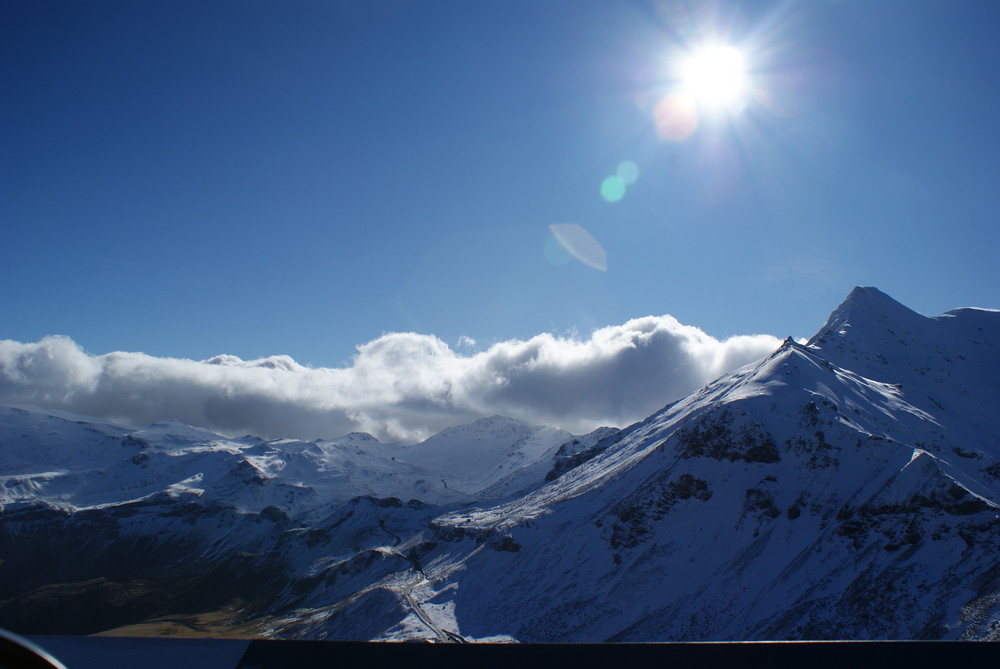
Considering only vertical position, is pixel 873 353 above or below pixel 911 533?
above

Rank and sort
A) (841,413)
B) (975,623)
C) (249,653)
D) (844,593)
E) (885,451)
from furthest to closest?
(841,413), (885,451), (844,593), (975,623), (249,653)

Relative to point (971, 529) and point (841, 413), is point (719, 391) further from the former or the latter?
point (971, 529)

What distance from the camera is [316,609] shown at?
151375 mm

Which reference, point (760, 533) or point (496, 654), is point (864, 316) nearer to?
point (760, 533)

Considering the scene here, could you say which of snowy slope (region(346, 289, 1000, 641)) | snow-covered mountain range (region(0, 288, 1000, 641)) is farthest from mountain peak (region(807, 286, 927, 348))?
snowy slope (region(346, 289, 1000, 641))

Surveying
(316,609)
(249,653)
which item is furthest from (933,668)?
(316,609)

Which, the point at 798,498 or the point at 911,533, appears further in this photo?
the point at 798,498

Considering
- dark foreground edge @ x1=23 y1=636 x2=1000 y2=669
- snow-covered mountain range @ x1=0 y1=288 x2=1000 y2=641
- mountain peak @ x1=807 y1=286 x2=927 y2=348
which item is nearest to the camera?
dark foreground edge @ x1=23 y1=636 x2=1000 y2=669

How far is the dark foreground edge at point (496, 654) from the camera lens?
613 centimetres

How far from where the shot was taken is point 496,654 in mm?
6301

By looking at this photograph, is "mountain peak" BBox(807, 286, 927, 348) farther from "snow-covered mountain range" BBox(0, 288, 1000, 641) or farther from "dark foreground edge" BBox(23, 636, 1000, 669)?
"dark foreground edge" BBox(23, 636, 1000, 669)

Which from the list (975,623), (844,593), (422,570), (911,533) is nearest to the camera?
(975,623)

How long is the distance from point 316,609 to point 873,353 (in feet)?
536

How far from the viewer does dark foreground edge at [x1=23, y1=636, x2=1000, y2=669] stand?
241 inches
